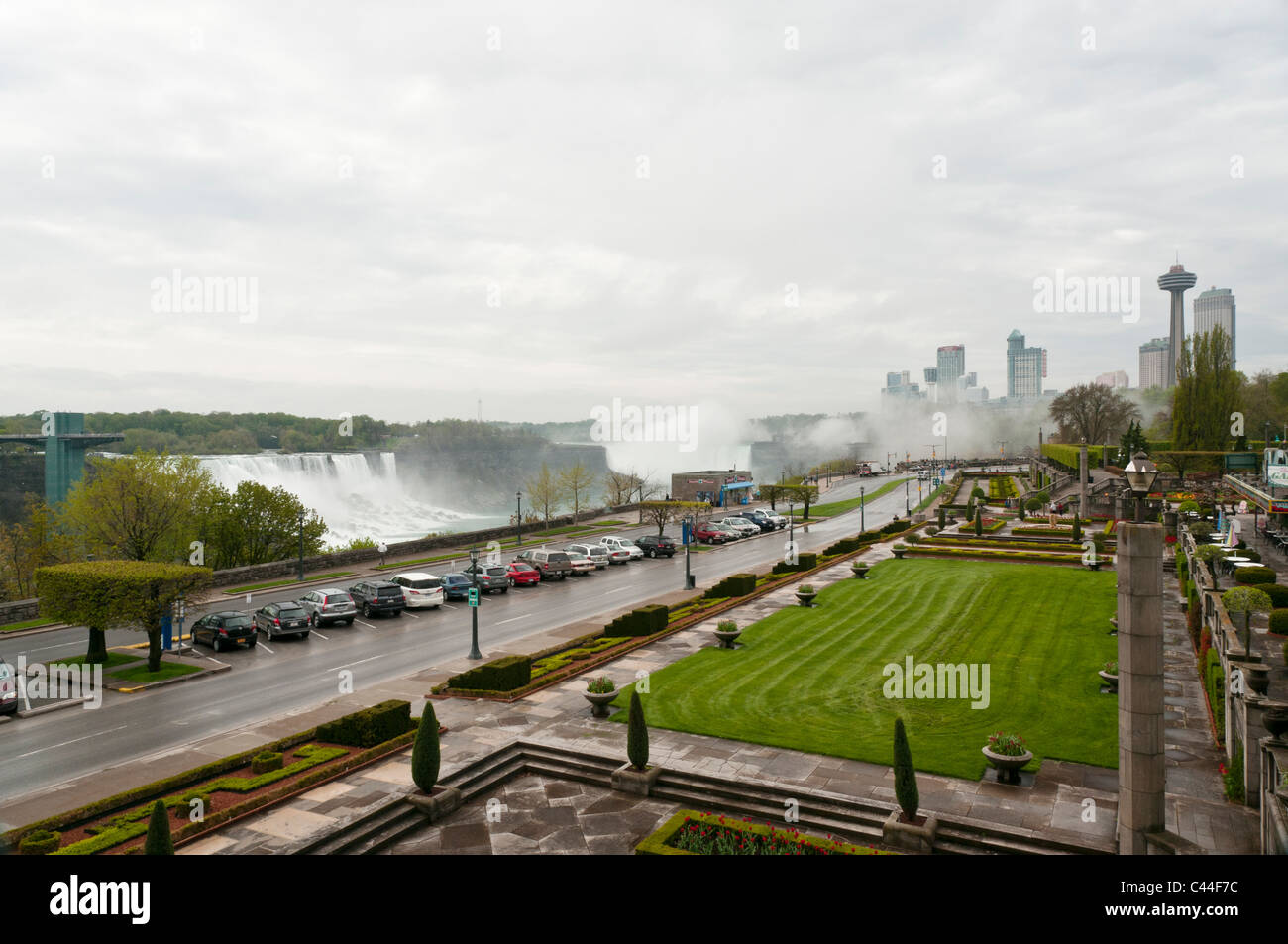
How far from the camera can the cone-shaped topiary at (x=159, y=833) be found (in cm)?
995

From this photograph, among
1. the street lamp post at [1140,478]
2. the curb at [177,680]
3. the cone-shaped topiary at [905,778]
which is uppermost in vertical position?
the street lamp post at [1140,478]

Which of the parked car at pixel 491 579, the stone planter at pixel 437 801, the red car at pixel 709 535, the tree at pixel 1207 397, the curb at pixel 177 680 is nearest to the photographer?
the stone planter at pixel 437 801

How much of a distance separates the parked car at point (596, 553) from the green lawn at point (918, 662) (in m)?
17.0

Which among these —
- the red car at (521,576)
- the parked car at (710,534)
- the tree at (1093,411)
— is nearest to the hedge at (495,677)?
the red car at (521,576)

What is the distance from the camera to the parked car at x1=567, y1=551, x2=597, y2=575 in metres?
43.3

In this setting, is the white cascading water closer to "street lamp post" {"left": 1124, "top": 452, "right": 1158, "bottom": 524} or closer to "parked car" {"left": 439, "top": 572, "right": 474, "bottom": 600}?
"parked car" {"left": 439, "top": 572, "right": 474, "bottom": 600}

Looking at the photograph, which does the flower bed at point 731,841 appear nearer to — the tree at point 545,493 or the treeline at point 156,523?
the treeline at point 156,523

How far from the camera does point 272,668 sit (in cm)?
2472

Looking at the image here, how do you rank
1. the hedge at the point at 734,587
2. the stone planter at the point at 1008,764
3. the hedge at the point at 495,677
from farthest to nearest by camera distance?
the hedge at the point at 734,587
the hedge at the point at 495,677
the stone planter at the point at 1008,764

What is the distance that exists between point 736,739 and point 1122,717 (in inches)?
326

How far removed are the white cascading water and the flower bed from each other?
83252mm

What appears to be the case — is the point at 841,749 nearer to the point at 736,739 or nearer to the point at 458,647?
the point at 736,739
